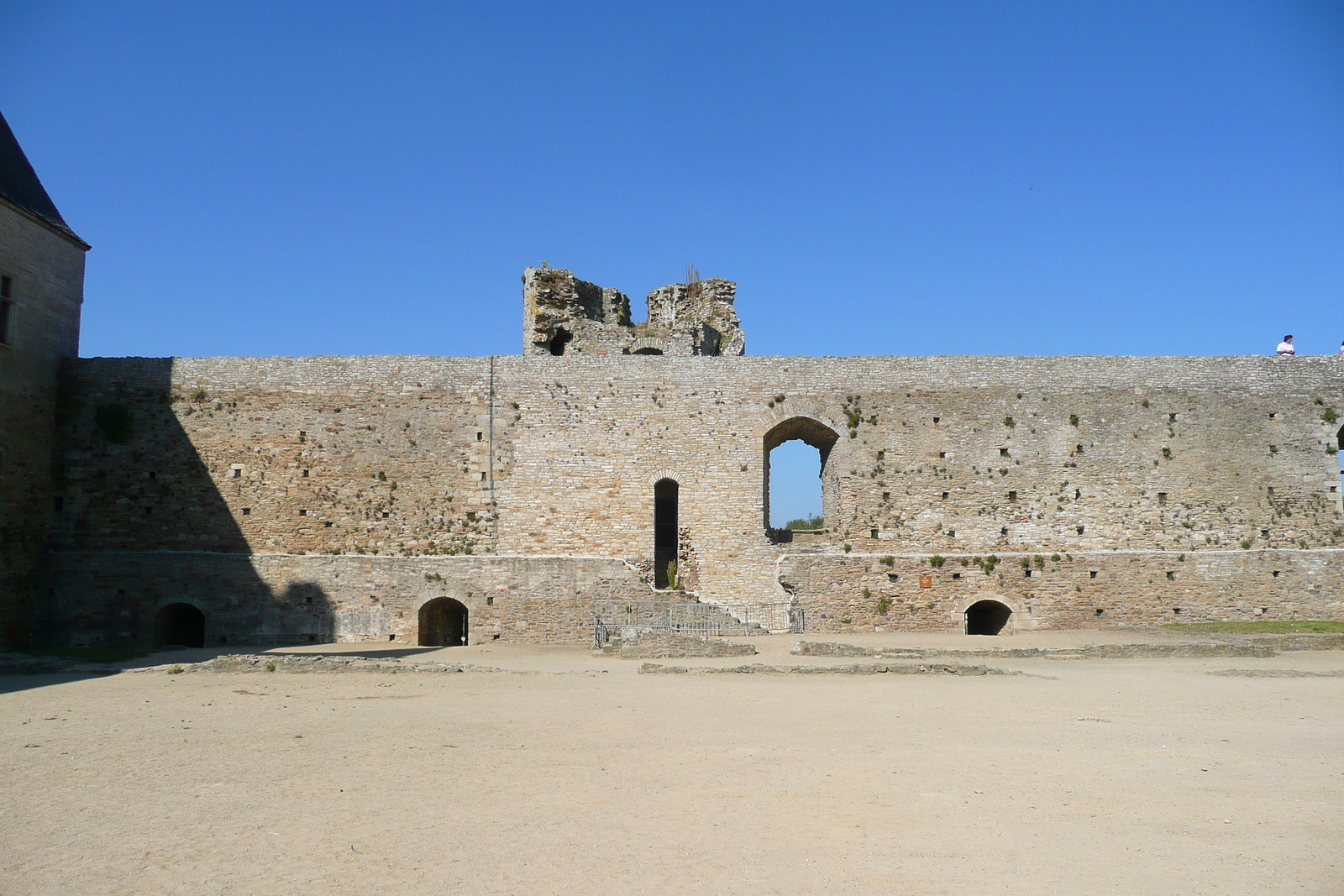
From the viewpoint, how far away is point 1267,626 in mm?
17766

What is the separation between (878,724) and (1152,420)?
45.7 feet

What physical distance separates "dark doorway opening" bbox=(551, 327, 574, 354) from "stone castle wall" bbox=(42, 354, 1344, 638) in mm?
3038

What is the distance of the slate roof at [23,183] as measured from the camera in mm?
18531

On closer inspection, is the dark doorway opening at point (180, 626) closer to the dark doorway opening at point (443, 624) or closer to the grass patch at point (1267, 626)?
the dark doorway opening at point (443, 624)

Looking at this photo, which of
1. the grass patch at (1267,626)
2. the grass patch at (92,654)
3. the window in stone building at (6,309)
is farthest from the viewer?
the window in stone building at (6,309)

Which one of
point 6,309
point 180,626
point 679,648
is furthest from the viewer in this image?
point 180,626

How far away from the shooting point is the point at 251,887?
4738mm

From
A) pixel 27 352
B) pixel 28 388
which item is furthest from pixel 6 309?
pixel 28 388

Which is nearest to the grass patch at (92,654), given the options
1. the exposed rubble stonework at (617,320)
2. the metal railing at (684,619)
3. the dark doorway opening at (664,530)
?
the metal railing at (684,619)

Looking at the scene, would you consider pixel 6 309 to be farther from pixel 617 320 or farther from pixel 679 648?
pixel 679 648

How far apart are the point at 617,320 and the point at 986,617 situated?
37.8 ft

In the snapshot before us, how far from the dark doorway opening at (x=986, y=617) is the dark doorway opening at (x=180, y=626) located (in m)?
16.2

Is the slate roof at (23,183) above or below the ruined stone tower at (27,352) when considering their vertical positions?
above

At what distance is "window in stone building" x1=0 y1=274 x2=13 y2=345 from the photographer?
1800 cm
